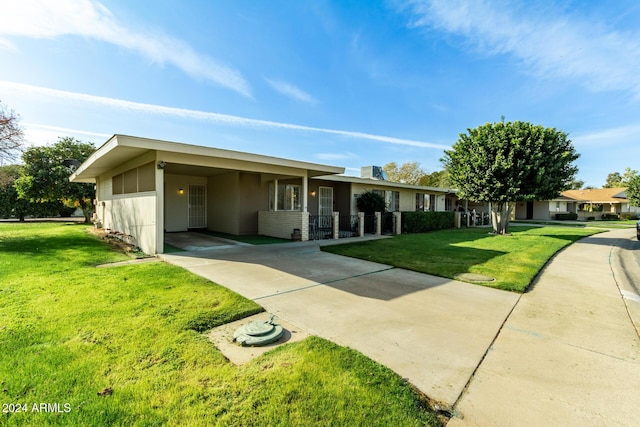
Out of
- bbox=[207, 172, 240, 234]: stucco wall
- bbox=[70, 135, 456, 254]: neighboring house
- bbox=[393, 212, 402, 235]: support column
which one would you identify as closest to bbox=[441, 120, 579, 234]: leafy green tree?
bbox=[393, 212, 402, 235]: support column

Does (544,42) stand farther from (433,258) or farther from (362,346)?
(362,346)

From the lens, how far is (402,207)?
19.0m

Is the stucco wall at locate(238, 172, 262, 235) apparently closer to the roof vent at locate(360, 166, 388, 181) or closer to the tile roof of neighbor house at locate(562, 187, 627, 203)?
the roof vent at locate(360, 166, 388, 181)

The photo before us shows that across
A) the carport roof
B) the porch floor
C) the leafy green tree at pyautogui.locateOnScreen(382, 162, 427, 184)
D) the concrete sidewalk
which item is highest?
the leafy green tree at pyautogui.locateOnScreen(382, 162, 427, 184)

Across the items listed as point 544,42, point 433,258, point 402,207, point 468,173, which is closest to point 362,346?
point 433,258

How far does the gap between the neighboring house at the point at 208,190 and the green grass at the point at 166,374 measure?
461cm

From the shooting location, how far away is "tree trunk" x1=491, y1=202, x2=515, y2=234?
15.4 metres

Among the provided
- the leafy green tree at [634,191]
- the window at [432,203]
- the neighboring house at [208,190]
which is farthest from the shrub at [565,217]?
the neighboring house at [208,190]

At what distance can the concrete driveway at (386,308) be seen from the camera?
109 inches

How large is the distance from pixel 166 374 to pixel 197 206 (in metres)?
13.1

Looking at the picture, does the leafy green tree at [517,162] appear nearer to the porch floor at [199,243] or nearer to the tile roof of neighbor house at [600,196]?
the porch floor at [199,243]

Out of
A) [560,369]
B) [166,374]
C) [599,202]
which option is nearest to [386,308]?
[560,369]

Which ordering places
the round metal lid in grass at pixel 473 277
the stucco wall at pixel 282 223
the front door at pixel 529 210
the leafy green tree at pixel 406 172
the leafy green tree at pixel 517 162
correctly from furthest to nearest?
the leafy green tree at pixel 406 172 < the front door at pixel 529 210 < the leafy green tree at pixel 517 162 < the stucco wall at pixel 282 223 < the round metal lid in grass at pixel 473 277

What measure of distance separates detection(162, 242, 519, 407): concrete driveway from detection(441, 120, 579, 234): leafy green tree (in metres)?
9.79
